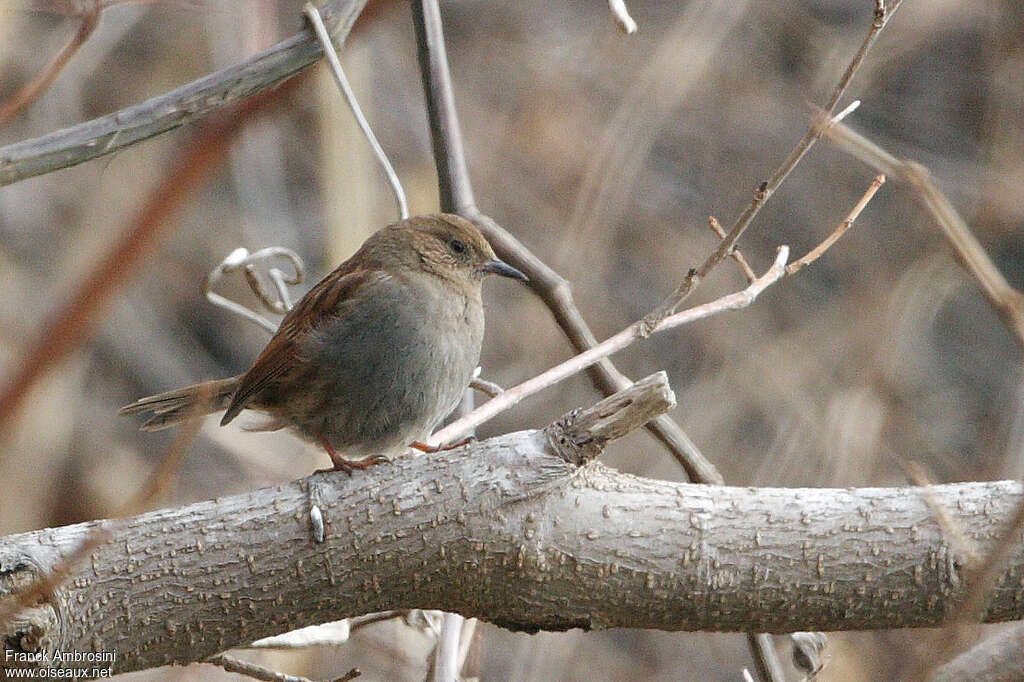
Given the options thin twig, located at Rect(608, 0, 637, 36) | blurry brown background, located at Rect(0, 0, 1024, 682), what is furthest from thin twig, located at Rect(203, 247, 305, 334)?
blurry brown background, located at Rect(0, 0, 1024, 682)

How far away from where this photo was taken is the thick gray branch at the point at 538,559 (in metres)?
2.24

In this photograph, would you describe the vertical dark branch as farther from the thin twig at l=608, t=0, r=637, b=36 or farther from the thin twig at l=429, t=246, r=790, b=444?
the thin twig at l=429, t=246, r=790, b=444

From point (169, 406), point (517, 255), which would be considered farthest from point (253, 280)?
point (517, 255)

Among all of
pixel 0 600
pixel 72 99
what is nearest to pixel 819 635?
pixel 0 600

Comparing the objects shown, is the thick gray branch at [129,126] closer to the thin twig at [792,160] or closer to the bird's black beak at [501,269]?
the thin twig at [792,160]

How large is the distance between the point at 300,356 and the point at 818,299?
171 inches

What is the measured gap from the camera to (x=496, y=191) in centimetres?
715

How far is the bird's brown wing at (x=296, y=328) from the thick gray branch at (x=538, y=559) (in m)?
1.23

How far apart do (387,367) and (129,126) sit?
1417 millimetres

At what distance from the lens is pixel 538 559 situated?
2254 mm

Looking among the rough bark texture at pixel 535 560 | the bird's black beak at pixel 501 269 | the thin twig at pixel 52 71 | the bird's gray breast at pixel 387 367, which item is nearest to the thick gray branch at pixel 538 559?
the rough bark texture at pixel 535 560

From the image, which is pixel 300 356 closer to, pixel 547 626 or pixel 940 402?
pixel 547 626

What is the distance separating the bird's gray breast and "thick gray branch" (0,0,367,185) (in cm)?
130

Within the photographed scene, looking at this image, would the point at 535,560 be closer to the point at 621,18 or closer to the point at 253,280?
the point at 621,18
